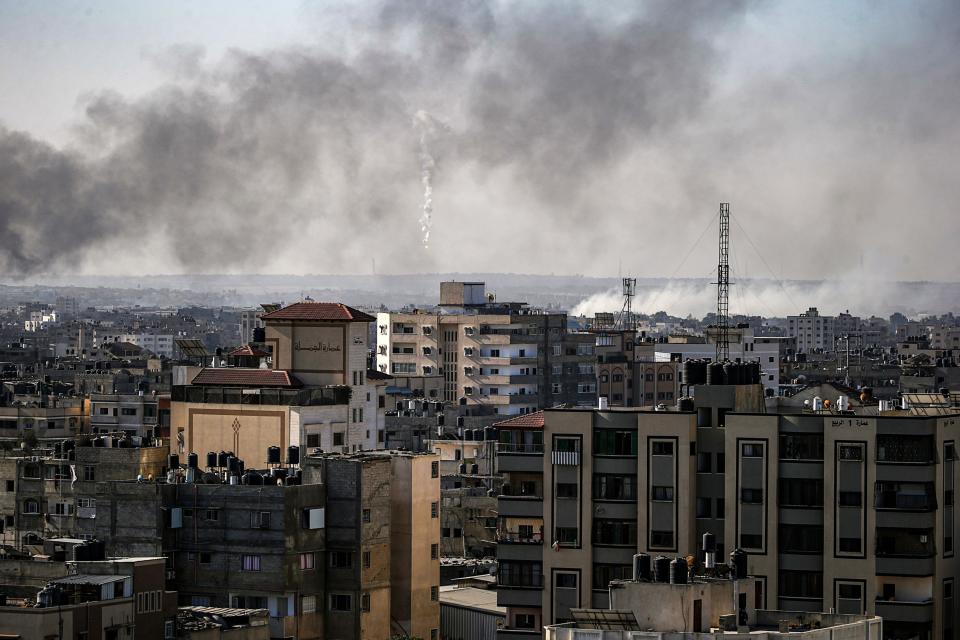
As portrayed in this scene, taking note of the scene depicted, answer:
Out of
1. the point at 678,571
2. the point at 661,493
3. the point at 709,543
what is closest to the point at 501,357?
the point at 661,493

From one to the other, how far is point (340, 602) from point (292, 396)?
19.2 metres

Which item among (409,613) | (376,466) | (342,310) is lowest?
(409,613)

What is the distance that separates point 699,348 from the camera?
159 m

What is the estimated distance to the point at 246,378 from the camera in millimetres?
72125

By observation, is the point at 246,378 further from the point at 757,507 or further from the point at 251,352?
the point at 757,507

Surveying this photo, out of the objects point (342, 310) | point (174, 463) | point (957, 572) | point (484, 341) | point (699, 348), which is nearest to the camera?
point (957, 572)

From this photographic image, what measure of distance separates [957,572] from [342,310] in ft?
101

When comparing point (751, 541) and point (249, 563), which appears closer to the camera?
→ point (751, 541)

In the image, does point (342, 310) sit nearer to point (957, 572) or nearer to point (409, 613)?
point (409, 613)

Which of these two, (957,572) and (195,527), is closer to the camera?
(957,572)

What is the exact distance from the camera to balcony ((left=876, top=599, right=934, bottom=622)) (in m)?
45.9

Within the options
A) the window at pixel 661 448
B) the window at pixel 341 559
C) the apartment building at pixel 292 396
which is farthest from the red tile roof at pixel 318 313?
the window at pixel 661 448

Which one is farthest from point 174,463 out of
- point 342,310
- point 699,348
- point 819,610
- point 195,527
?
point 699,348

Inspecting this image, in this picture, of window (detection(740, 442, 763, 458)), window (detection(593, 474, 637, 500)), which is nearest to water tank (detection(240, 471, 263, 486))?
window (detection(593, 474, 637, 500))
